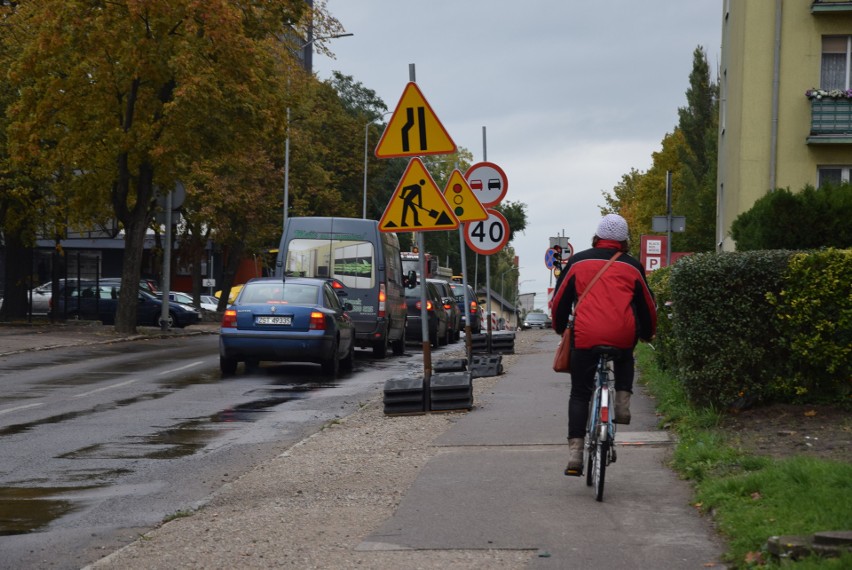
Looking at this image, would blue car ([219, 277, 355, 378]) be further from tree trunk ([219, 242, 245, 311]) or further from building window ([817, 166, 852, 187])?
tree trunk ([219, 242, 245, 311])

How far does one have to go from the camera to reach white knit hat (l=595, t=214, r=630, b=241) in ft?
27.6

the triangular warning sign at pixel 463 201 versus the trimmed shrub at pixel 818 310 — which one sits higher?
the triangular warning sign at pixel 463 201

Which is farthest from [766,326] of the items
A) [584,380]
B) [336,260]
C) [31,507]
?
[336,260]

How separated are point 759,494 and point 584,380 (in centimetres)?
147

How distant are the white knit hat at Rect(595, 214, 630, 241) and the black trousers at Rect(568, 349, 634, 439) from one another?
73 cm

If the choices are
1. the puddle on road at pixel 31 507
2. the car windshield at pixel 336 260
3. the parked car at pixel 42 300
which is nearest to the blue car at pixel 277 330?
the car windshield at pixel 336 260

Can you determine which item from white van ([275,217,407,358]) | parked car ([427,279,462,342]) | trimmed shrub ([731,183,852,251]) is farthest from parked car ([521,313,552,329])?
trimmed shrub ([731,183,852,251])

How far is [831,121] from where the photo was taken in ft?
100

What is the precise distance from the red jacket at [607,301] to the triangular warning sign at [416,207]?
15.3 feet

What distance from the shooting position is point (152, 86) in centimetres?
3319

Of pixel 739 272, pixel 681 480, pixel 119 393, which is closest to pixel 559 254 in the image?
pixel 119 393

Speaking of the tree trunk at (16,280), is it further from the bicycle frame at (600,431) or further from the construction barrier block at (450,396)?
the bicycle frame at (600,431)

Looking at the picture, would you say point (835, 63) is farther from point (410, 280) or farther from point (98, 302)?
point (98, 302)

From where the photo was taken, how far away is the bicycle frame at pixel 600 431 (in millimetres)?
7707
